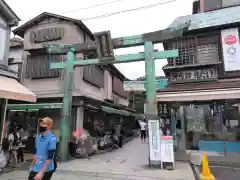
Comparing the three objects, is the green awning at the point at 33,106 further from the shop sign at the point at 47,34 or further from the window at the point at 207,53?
the window at the point at 207,53

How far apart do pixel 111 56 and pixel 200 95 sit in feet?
16.0

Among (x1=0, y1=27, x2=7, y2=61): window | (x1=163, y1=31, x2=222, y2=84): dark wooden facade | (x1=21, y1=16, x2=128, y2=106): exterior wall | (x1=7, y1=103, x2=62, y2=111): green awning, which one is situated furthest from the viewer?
(x1=21, y1=16, x2=128, y2=106): exterior wall

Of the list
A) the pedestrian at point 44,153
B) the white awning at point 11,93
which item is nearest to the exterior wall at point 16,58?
the white awning at point 11,93

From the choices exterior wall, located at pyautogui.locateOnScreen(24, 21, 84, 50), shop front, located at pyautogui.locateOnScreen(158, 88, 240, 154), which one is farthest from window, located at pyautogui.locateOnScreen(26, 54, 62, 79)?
shop front, located at pyautogui.locateOnScreen(158, 88, 240, 154)

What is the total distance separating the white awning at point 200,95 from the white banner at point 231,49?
2.25m

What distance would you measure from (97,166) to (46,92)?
669cm

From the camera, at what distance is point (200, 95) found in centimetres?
970

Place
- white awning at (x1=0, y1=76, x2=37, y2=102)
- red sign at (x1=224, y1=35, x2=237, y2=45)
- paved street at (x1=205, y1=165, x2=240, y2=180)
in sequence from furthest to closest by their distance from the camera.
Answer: red sign at (x1=224, y1=35, x2=237, y2=45) < white awning at (x1=0, y1=76, x2=37, y2=102) < paved street at (x1=205, y1=165, x2=240, y2=180)

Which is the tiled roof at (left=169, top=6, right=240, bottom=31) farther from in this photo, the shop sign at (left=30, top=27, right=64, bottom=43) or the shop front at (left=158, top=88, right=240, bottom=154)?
the shop sign at (left=30, top=27, right=64, bottom=43)

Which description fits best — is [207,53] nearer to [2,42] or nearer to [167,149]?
[167,149]

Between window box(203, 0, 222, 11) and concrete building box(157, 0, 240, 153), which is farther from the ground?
window box(203, 0, 222, 11)

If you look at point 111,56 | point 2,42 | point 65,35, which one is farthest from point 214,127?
point 2,42

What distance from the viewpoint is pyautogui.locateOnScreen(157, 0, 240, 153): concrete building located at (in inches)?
442

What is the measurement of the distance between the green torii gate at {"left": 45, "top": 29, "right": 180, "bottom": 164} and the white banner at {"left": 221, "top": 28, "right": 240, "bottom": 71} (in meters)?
3.13
